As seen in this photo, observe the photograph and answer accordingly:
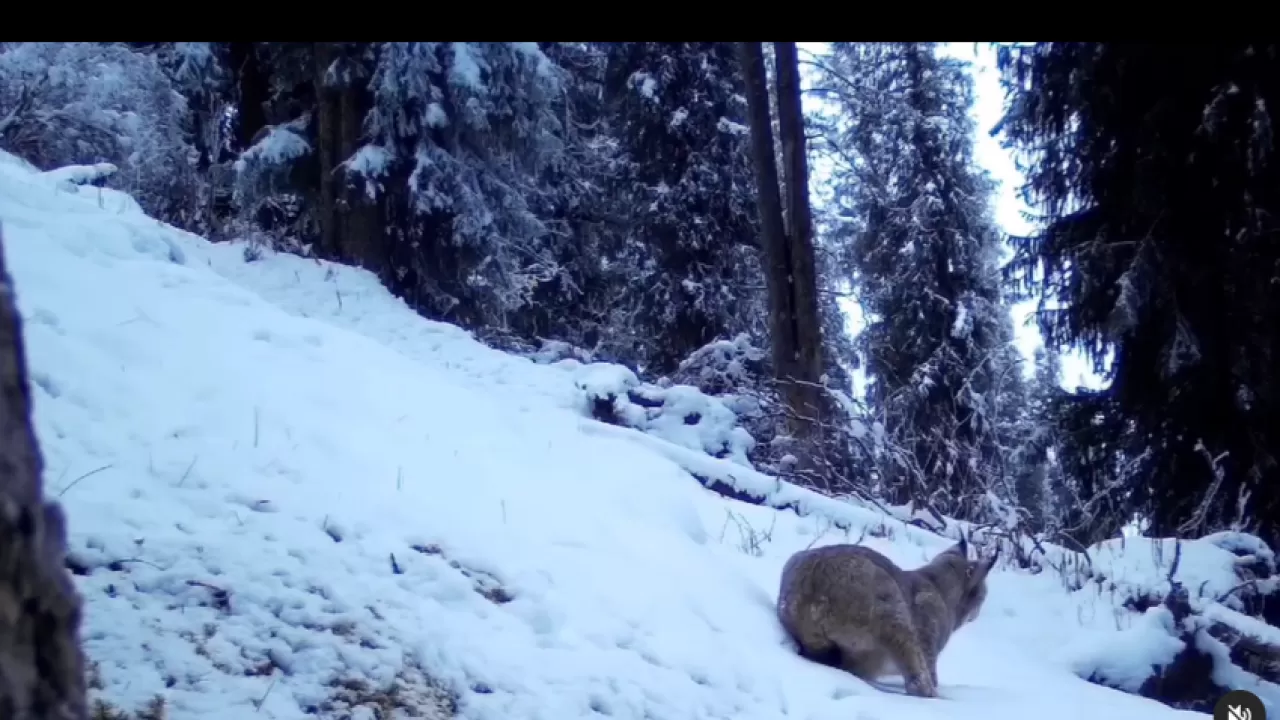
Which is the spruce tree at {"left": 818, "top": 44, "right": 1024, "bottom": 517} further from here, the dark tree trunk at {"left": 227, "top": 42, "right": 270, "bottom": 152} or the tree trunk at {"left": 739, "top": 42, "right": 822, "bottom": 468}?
the dark tree trunk at {"left": 227, "top": 42, "right": 270, "bottom": 152}

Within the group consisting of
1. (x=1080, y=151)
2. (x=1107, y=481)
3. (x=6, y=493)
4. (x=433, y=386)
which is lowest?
(x=1107, y=481)

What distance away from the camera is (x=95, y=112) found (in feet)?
42.4

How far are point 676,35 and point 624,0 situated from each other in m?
0.32

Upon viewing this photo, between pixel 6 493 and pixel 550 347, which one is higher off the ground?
pixel 6 493

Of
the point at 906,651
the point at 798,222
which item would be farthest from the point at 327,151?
the point at 906,651

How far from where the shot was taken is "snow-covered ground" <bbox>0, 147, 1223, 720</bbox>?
12.4 ft

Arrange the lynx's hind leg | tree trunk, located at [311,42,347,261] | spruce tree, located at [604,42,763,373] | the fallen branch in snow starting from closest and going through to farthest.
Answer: the lynx's hind leg
the fallen branch in snow
tree trunk, located at [311,42,347,261]
spruce tree, located at [604,42,763,373]

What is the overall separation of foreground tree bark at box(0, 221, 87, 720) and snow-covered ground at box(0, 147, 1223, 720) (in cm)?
188

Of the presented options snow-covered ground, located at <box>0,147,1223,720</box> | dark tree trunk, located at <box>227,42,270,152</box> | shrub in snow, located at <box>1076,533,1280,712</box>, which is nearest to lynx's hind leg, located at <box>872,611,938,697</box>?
snow-covered ground, located at <box>0,147,1223,720</box>

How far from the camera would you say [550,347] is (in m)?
14.1

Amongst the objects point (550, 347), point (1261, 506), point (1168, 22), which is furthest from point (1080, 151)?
point (1168, 22)

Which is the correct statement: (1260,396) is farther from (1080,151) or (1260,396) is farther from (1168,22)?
(1168,22)

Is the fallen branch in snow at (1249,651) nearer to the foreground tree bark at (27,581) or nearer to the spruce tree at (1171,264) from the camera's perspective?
the spruce tree at (1171,264)

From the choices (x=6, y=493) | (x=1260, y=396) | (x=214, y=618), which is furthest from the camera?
(x=1260, y=396)
